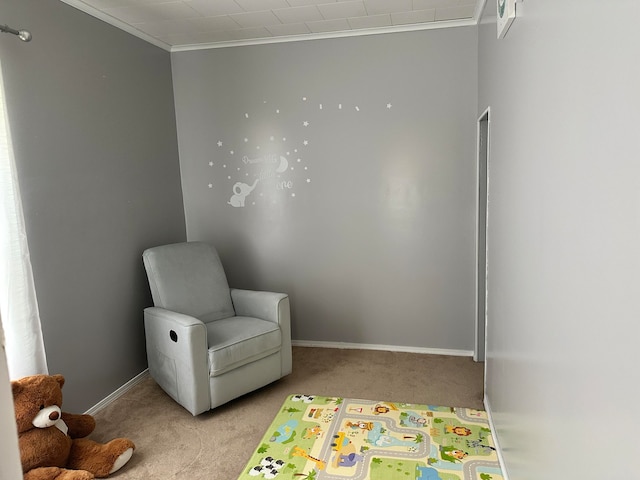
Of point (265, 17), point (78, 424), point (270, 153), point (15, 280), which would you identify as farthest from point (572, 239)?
point (270, 153)

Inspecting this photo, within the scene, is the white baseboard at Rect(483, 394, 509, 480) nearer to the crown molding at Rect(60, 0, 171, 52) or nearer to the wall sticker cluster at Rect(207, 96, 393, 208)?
the wall sticker cluster at Rect(207, 96, 393, 208)

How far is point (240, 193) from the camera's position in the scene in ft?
12.2

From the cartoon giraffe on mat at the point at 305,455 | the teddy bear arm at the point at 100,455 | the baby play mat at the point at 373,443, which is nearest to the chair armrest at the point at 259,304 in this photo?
the baby play mat at the point at 373,443

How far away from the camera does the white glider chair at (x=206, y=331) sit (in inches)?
104

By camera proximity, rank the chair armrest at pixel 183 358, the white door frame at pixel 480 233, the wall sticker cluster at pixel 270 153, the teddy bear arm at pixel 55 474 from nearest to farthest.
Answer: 1. the teddy bear arm at pixel 55 474
2. the chair armrest at pixel 183 358
3. the white door frame at pixel 480 233
4. the wall sticker cluster at pixel 270 153

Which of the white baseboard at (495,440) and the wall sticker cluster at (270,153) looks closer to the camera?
the white baseboard at (495,440)

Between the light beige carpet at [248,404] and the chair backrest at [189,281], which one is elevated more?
the chair backrest at [189,281]

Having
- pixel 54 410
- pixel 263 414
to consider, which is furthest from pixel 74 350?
pixel 263 414

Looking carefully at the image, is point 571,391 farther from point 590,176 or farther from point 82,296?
point 82,296

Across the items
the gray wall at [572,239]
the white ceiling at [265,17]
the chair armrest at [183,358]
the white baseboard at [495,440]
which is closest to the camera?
the gray wall at [572,239]

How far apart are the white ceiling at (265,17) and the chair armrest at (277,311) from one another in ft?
6.15

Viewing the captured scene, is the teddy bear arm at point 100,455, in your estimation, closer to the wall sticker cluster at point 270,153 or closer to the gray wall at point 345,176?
the gray wall at point 345,176

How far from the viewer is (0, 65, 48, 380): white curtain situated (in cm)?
218

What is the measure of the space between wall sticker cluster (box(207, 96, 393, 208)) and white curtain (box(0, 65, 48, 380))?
1.68 m
